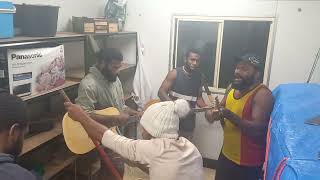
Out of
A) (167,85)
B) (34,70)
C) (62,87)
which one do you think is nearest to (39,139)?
(62,87)

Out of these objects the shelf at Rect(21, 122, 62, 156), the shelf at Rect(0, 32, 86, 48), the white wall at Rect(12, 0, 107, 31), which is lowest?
the shelf at Rect(21, 122, 62, 156)

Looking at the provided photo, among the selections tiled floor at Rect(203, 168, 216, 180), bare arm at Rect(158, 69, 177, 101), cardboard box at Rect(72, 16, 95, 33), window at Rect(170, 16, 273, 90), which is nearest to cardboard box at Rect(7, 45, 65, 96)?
cardboard box at Rect(72, 16, 95, 33)

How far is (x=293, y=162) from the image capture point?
2.89ft

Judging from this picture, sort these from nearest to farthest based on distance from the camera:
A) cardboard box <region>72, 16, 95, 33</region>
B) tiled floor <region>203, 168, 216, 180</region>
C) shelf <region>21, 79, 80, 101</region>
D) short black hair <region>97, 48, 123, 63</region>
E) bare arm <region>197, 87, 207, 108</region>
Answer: shelf <region>21, 79, 80, 101</region>, short black hair <region>97, 48, 123, 63</region>, cardboard box <region>72, 16, 95, 33</region>, bare arm <region>197, 87, 207, 108</region>, tiled floor <region>203, 168, 216, 180</region>

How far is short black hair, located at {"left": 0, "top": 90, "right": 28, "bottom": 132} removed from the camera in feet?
3.49

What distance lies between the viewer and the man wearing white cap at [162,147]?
48.6 inches

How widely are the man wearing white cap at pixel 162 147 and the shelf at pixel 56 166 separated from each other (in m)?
0.95

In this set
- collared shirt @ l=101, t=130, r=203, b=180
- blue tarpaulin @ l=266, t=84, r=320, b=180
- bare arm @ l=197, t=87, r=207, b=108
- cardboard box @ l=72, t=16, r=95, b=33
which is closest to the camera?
blue tarpaulin @ l=266, t=84, r=320, b=180

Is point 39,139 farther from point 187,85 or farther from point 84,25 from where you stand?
point 187,85

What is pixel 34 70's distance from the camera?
6.10 feet

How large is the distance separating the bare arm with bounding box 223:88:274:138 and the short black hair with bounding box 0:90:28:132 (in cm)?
143

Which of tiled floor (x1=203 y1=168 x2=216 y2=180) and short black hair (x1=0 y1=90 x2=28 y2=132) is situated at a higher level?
short black hair (x1=0 y1=90 x2=28 y2=132)

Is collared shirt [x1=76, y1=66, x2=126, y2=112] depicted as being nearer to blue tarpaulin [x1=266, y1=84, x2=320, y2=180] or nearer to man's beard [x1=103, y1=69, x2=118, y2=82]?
man's beard [x1=103, y1=69, x2=118, y2=82]

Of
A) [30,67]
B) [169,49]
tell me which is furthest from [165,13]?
[30,67]
